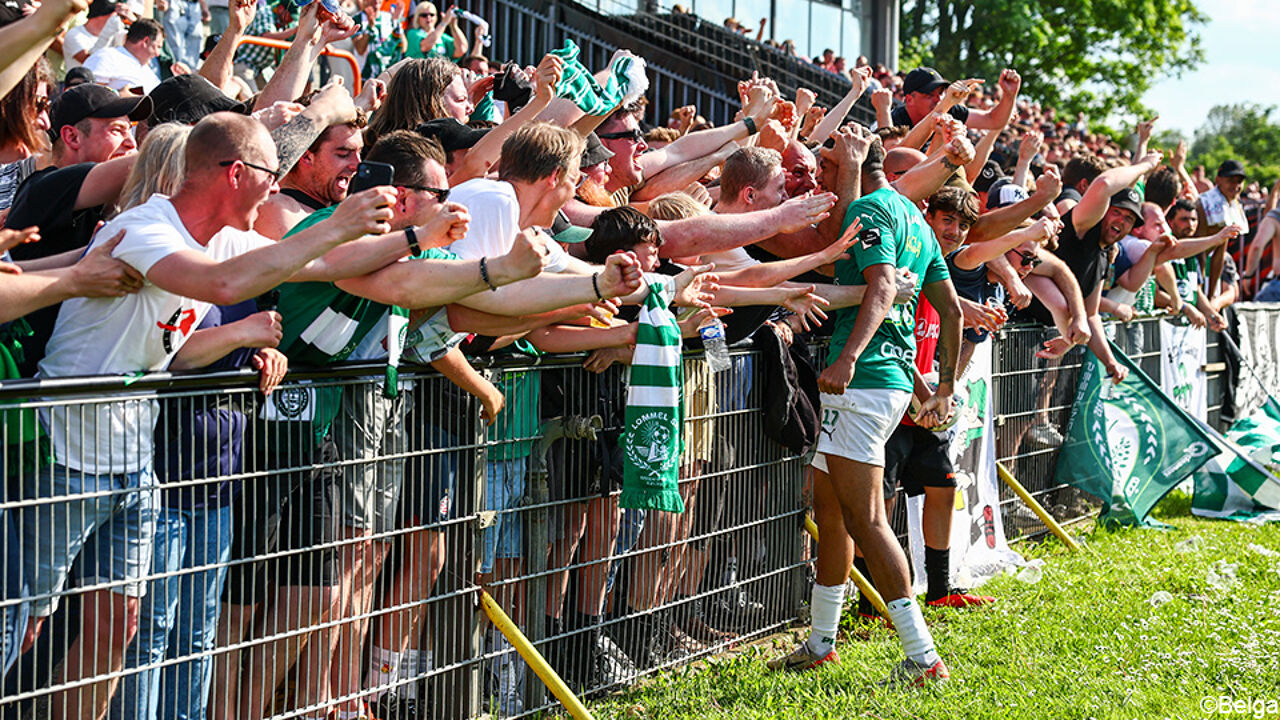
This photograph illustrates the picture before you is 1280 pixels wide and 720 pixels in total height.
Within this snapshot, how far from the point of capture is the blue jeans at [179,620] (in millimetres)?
3572

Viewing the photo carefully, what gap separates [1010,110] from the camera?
8.01m

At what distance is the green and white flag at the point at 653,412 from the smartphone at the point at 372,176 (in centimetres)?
116

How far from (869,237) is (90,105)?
3.02 metres

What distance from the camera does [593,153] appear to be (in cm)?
552

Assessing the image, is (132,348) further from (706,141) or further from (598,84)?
(706,141)

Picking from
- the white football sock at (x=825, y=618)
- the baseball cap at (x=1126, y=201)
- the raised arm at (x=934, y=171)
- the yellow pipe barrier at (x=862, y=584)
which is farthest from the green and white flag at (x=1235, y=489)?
the white football sock at (x=825, y=618)

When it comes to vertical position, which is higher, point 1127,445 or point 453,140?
point 453,140

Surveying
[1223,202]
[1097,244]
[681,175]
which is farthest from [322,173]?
[1223,202]

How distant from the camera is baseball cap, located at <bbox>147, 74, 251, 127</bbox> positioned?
197 inches

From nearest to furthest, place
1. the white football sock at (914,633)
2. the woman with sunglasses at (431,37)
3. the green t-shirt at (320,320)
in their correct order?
the green t-shirt at (320,320), the white football sock at (914,633), the woman with sunglasses at (431,37)

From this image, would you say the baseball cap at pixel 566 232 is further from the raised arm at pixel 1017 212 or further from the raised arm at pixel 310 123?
the raised arm at pixel 1017 212

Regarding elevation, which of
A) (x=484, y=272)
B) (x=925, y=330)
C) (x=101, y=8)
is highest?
(x=101, y=8)

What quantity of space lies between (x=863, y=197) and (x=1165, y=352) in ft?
17.3

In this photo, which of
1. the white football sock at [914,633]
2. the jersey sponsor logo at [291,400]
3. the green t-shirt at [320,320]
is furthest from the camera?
the white football sock at [914,633]
